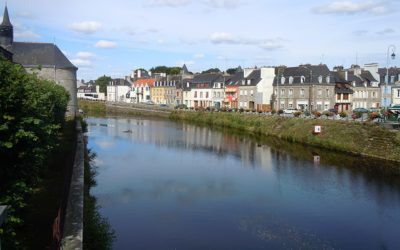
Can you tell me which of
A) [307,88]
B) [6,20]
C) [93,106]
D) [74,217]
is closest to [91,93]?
[93,106]

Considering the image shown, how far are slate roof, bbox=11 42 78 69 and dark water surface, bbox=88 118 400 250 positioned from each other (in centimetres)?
2269

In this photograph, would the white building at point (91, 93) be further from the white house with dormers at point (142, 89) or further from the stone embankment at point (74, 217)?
the stone embankment at point (74, 217)

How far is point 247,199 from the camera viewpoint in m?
19.1

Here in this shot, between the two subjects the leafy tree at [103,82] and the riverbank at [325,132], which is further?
the leafy tree at [103,82]

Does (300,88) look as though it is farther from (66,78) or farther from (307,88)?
(66,78)

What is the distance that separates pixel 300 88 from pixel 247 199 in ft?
136

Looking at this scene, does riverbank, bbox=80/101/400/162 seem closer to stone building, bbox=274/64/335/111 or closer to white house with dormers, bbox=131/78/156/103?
stone building, bbox=274/64/335/111

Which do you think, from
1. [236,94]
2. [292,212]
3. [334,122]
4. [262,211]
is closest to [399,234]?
[292,212]

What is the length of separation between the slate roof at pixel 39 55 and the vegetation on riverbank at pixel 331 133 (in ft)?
75.2

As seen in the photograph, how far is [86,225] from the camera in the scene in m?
12.1

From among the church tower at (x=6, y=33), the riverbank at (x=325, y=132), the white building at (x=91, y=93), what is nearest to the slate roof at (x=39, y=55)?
the church tower at (x=6, y=33)

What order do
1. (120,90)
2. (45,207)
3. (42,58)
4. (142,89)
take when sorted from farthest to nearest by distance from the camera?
(120,90) < (142,89) < (42,58) < (45,207)

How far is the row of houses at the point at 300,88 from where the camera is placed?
5675cm

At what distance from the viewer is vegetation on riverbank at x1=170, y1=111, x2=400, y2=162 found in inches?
1200
